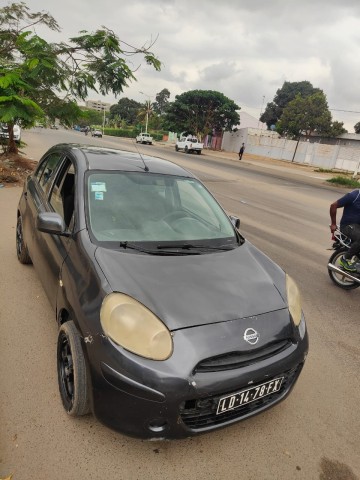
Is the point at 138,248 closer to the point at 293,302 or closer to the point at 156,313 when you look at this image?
the point at 156,313

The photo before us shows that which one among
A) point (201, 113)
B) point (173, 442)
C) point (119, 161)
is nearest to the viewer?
point (173, 442)

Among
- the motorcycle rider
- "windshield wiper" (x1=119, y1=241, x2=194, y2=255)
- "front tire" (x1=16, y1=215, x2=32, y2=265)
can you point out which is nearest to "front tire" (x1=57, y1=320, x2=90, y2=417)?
"windshield wiper" (x1=119, y1=241, x2=194, y2=255)

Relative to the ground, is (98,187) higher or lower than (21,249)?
higher

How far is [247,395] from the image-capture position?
1.99 meters

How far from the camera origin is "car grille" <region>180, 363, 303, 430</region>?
1.86m

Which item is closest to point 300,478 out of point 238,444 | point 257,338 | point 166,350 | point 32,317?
point 238,444

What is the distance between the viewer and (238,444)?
2.21m

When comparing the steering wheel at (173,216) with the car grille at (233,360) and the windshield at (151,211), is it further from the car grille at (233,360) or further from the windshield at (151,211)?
the car grille at (233,360)

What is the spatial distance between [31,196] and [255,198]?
9547mm

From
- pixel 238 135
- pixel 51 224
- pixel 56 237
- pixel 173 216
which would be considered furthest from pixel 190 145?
pixel 51 224

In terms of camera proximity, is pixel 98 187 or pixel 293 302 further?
pixel 98 187

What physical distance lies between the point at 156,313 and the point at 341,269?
3.79m

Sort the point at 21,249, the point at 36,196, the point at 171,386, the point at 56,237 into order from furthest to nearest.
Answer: the point at 21,249
the point at 36,196
the point at 56,237
the point at 171,386

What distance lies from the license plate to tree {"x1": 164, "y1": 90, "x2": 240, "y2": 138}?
153ft
